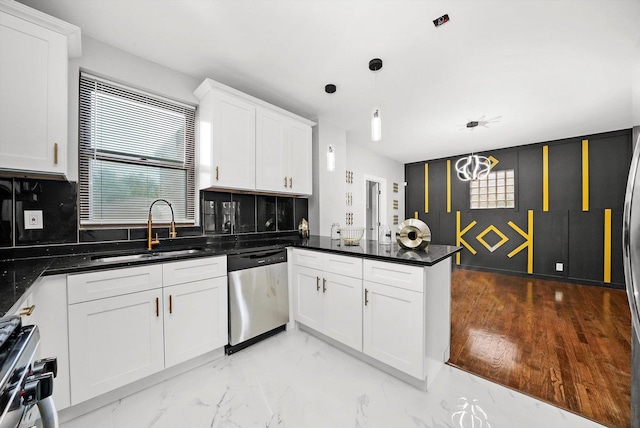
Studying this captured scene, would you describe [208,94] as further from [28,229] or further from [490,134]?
[490,134]

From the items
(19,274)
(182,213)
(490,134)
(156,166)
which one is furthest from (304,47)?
(490,134)

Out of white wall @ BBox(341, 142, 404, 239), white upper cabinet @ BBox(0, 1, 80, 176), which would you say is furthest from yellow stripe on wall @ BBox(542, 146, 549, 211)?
white upper cabinet @ BBox(0, 1, 80, 176)

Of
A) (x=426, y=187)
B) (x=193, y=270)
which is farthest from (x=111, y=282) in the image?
(x=426, y=187)

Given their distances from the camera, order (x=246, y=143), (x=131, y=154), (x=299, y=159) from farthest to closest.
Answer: (x=299, y=159) < (x=246, y=143) < (x=131, y=154)

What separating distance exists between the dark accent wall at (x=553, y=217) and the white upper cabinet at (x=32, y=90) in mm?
6236

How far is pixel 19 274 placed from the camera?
4.06 feet

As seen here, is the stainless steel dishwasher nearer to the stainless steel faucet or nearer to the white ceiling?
the stainless steel faucet

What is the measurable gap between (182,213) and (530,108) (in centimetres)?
438

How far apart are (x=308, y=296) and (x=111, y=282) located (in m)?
1.52

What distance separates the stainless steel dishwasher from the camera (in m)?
2.09

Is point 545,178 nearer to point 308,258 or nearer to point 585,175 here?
point 585,175

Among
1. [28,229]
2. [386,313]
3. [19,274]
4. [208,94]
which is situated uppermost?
[208,94]

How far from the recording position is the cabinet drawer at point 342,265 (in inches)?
77.7

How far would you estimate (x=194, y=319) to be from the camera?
6.14ft
